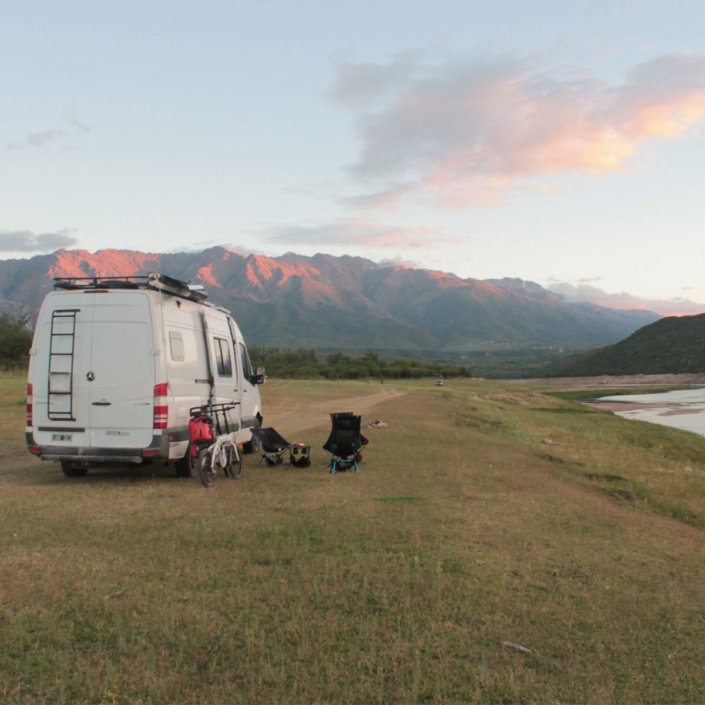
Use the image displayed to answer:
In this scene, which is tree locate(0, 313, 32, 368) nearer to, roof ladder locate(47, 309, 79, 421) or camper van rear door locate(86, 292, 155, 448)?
roof ladder locate(47, 309, 79, 421)

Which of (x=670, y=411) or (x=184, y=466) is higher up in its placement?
(x=184, y=466)

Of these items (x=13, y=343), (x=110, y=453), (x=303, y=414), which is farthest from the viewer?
(x=13, y=343)

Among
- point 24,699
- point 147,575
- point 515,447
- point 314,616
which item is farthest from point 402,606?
point 515,447

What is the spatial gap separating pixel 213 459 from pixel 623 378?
135949 millimetres

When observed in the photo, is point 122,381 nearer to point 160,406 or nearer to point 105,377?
point 105,377

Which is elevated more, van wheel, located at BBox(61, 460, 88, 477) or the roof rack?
the roof rack

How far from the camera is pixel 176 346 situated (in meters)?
12.2

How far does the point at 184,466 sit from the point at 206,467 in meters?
1.15

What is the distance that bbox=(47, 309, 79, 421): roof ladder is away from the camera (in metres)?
11.5

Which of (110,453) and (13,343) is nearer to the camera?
(110,453)

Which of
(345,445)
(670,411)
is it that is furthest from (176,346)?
(670,411)

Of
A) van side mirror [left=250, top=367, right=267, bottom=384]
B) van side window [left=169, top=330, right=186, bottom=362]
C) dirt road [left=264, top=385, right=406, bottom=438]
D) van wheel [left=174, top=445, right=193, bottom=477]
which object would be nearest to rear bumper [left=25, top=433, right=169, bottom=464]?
van wheel [left=174, top=445, right=193, bottom=477]

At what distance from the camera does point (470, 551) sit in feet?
25.7

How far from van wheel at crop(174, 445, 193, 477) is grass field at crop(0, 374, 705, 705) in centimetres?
52
